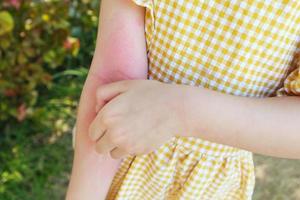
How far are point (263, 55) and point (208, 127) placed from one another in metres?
0.19

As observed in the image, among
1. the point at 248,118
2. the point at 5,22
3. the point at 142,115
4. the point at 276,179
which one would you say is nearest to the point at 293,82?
the point at 248,118

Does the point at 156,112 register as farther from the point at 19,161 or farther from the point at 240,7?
the point at 19,161

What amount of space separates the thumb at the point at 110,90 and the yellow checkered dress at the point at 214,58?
0.15m

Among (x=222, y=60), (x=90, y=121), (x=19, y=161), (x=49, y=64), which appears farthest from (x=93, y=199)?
(x=49, y=64)

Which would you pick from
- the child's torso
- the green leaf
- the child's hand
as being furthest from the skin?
the green leaf

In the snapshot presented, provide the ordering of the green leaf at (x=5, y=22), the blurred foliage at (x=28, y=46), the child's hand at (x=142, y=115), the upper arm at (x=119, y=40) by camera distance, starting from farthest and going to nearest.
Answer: the blurred foliage at (x=28, y=46), the green leaf at (x=5, y=22), the upper arm at (x=119, y=40), the child's hand at (x=142, y=115)

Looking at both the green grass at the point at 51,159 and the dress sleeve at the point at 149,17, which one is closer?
the dress sleeve at the point at 149,17

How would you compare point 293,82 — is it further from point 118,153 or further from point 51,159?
point 51,159

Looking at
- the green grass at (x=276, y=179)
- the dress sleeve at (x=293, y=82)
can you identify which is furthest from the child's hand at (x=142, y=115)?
the green grass at (x=276, y=179)

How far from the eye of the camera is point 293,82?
33.5 inches

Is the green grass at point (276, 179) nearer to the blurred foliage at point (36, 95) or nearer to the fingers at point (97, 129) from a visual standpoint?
the blurred foliage at point (36, 95)

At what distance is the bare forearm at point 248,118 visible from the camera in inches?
31.6

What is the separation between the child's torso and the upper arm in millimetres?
31

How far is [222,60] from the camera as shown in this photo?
0.92 m
